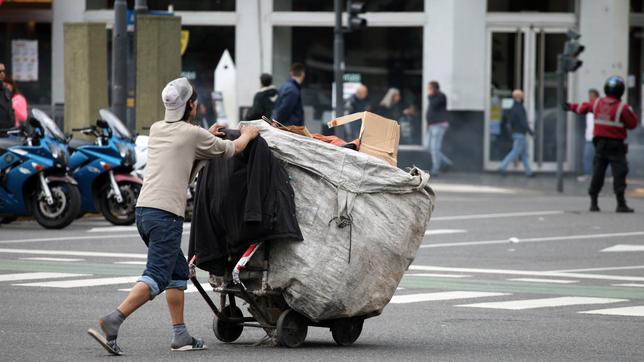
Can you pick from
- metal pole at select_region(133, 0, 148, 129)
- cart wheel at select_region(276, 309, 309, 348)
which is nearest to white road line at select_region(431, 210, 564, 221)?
metal pole at select_region(133, 0, 148, 129)

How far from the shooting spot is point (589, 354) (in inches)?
368

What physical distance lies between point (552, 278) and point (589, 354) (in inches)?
194

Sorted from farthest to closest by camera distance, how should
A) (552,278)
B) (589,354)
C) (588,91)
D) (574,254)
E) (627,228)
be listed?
(588,91), (627,228), (574,254), (552,278), (589,354)

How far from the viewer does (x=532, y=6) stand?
3147cm

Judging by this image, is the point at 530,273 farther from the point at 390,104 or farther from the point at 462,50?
the point at 390,104

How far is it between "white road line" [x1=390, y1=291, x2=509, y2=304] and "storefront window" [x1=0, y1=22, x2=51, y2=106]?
20.5 meters

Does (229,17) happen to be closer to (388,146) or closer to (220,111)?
(220,111)

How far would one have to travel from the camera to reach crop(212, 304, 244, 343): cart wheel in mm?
9602

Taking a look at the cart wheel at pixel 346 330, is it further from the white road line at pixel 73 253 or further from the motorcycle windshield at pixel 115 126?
the motorcycle windshield at pixel 115 126

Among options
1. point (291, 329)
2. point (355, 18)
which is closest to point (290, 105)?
point (355, 18)

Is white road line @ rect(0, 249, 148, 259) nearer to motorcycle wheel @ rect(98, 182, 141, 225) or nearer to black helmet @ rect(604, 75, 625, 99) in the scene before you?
motorcycle wheel @ rect(98, 182, 141, 225)

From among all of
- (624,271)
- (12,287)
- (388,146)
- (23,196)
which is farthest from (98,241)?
(388,146)

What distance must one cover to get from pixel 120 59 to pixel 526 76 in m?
10.7

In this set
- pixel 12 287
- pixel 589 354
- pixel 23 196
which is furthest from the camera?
pixel 23 196
